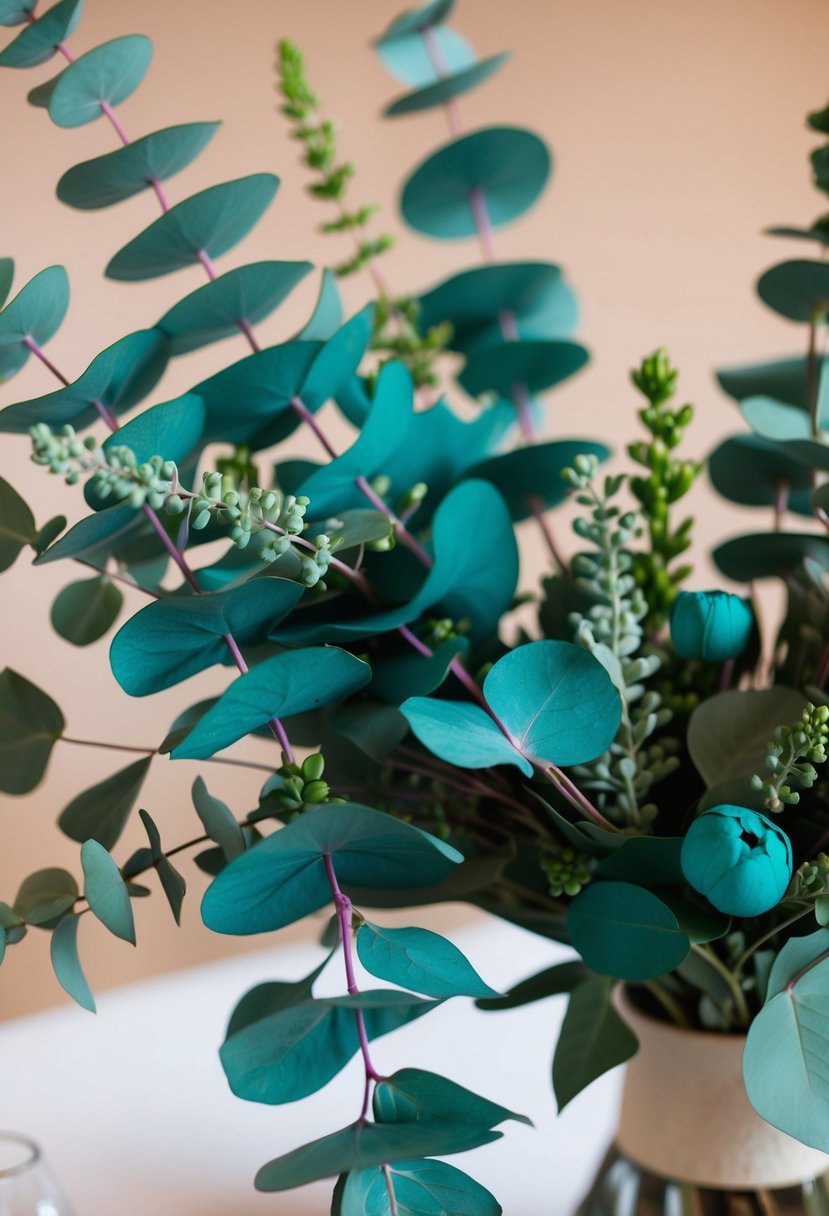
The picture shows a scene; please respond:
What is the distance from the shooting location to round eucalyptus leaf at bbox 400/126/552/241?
14.7 inches

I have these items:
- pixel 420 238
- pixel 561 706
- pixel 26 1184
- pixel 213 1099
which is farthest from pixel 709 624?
pixel 420 238

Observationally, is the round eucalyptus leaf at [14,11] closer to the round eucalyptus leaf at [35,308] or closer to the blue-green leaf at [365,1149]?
the round eucalyptus leaf at [35,308]

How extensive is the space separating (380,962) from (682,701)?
118mm

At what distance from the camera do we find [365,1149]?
242 millimetres

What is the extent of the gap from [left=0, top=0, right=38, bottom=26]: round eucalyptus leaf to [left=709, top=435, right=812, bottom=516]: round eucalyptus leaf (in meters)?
0.22

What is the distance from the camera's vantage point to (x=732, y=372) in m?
0.38

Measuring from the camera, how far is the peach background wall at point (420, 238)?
69 cm

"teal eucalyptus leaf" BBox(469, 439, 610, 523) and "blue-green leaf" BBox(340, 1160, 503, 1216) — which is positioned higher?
"teal eucalyptus leaf" BBox(469, 439, 610, 523)

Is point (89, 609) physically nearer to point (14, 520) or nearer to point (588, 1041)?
point (14, 520)

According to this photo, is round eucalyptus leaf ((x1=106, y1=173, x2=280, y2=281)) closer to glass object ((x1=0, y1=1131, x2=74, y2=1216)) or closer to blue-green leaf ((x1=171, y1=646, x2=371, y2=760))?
blue-green leaf ((x1=171, y1=646, x2=371, y2=760))

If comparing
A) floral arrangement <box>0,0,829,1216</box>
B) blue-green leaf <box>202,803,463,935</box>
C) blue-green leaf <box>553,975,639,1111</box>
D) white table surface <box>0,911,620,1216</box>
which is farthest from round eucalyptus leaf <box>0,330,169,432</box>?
white table surface <box>0,911,620,1216</box>

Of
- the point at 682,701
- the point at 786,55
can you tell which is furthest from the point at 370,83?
the point at 682,701

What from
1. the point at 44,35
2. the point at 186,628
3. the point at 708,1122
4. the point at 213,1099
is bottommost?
the point at 213,1099

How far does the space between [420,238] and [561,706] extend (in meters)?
0.62
